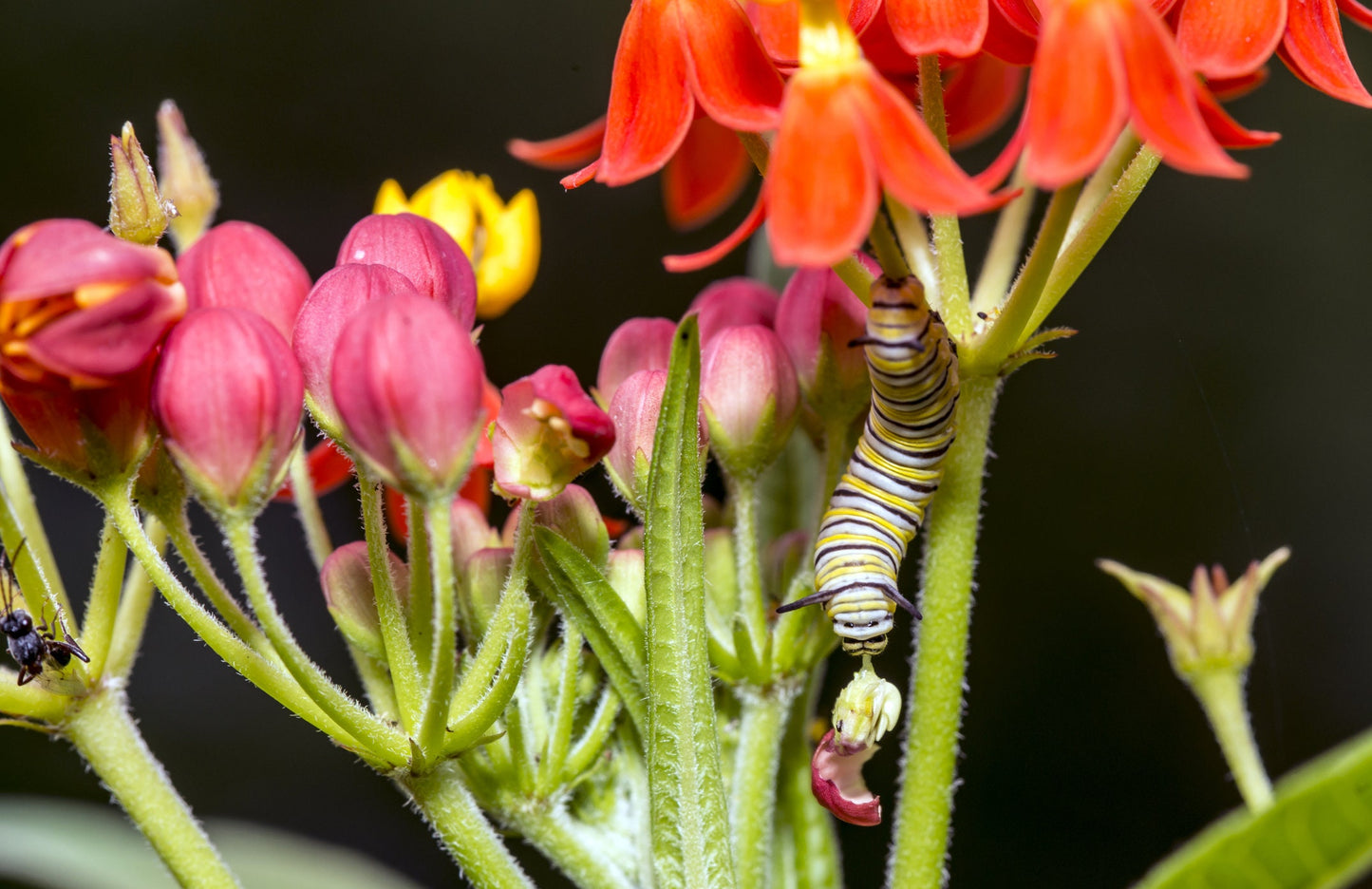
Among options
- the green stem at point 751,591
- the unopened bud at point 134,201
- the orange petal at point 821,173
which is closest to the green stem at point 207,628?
the unopened bud at point 134,201

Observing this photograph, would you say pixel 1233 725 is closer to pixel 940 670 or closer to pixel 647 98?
pixel 940 670

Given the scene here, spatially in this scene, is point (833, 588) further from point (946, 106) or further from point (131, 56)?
point (131, 56)

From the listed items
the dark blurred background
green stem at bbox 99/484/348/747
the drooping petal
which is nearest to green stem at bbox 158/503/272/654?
green stem at bbox 99/484/348/747

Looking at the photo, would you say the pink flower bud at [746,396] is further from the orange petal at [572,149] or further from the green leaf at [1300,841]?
the green leaf at [1300,841]

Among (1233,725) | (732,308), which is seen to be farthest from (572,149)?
(1233,725)

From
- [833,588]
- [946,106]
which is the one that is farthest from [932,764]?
[946,106]

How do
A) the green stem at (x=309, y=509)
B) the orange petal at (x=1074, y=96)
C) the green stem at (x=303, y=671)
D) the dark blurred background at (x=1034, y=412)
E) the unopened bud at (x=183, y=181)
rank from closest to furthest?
the orange petal at (x=1074, y=96), the green stem at (x=303, y=671), the green stem at (x=309, y=509), the unopened bud at (x=183, y=181), the dark blurred background at (x=1034, y=412)
